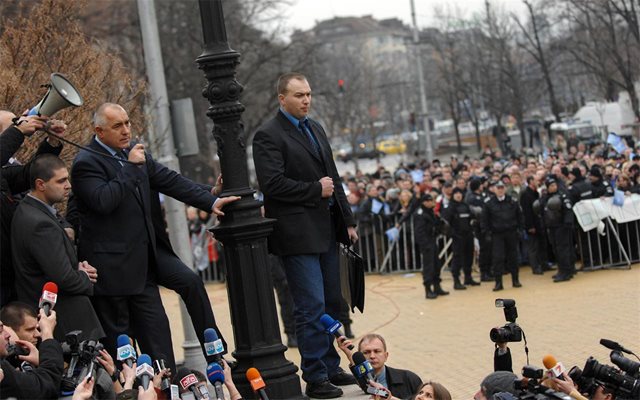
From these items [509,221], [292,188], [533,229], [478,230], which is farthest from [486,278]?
[292,188]

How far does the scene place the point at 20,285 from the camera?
7.02 metres

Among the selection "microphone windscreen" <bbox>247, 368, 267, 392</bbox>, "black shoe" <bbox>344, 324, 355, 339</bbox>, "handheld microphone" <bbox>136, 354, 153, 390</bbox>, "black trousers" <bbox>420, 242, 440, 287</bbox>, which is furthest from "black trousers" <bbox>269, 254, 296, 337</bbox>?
"handheld microphone" <bbox>136, 354, 153, 390</bbox>

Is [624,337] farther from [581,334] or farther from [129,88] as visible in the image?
[129,88]

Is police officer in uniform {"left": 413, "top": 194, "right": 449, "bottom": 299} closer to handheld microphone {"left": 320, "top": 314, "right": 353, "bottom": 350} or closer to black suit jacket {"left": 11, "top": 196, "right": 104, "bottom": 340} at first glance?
handheld microphone {"left": 320, "top": 314, "right": 353, "bottom": 350}

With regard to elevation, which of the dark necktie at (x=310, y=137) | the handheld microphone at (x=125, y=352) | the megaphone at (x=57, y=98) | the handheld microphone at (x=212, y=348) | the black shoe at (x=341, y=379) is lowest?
the black shoe at (x=341, y=379)

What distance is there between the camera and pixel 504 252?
1941 cm

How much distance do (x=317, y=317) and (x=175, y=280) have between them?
1026mm

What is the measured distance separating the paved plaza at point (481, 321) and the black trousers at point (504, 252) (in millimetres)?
336

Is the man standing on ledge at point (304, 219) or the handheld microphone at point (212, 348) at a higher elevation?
the man standing on ledge at point (304, 219)

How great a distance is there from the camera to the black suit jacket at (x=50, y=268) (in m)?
6.89

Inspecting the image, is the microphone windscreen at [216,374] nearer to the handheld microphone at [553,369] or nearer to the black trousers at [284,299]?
the handheld microphone at [553,369]

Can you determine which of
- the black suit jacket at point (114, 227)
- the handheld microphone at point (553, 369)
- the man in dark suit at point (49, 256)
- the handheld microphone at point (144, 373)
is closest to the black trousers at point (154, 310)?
the black suit jacket at point (114, 227)

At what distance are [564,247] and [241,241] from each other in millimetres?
13042

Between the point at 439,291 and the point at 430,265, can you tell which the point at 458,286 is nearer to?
the point at 439,291
